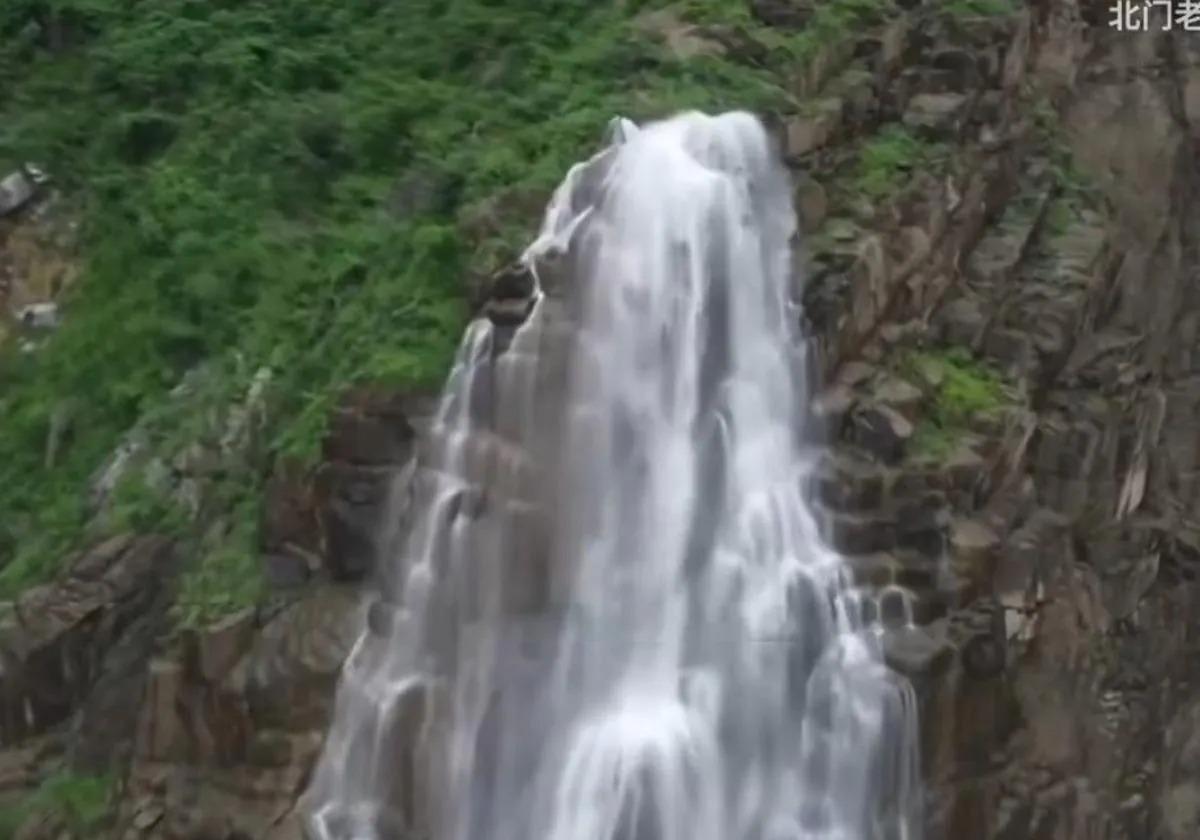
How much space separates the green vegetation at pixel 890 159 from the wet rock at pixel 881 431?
137 centimetres

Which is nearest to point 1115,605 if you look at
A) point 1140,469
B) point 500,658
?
point 1140,469

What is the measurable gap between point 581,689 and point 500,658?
435mm

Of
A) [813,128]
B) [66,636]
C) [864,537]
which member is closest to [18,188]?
[66,636]

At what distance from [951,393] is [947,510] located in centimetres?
78

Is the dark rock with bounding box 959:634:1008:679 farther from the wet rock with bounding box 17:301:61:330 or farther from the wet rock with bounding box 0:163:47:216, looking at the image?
the wet rock with bounding box 0:163:47:216

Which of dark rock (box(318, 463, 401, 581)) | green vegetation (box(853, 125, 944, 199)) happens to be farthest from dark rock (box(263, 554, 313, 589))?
green vegetation (box(853, 125, 944, 199))

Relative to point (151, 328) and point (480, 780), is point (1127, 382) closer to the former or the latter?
point (480, 780)

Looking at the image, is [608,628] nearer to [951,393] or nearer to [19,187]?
[951,393]

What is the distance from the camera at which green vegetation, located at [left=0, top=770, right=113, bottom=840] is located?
9.07 metres

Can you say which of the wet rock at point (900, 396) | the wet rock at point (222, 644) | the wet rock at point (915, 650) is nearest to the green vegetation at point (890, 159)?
the wet rock at point (900, 396)

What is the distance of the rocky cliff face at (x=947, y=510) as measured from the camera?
866cm

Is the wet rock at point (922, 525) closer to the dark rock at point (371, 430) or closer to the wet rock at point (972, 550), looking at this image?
the wet rock at point (972, 550)

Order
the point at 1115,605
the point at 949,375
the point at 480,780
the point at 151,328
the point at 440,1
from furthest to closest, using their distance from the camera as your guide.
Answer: the point at 440,1 → the point at 151,328 → the point at 1115,605 → the point at 949,375 → the point at 480,780

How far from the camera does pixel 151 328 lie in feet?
34.9
